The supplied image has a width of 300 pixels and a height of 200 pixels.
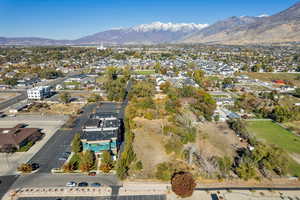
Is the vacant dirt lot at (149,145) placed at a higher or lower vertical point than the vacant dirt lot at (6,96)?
lower

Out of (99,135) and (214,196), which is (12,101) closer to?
(99,135)

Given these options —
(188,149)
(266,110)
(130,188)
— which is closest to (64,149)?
(130,188)

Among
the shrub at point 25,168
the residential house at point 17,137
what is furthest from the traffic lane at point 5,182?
the residential house at point 17,137

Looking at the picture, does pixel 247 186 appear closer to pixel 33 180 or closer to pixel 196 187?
pixel 196 187

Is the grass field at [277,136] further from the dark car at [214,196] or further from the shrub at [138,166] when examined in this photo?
the shrub at [138,166]

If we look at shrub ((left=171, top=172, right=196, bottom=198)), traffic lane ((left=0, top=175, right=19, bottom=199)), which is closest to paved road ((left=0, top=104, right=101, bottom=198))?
traffic lane ((left=0, top=175, right=19, bottom=199))

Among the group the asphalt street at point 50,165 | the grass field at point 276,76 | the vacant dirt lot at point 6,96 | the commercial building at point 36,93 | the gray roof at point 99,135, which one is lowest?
the asphalt street at point 50,165
